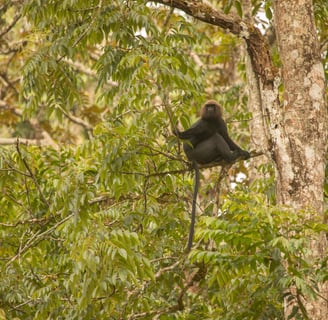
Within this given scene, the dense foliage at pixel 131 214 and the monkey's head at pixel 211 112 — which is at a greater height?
the monkey's head at pixel 211 112

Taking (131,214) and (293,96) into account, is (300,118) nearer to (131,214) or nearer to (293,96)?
(293,96)

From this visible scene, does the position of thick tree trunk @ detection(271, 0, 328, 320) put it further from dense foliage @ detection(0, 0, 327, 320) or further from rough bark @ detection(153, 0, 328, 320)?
dense foliage @ detection(0, 0, 327, 320)

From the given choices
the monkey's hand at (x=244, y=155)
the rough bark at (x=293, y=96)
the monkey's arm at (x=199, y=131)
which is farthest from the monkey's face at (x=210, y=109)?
the rough bark at (x=293, y=96)

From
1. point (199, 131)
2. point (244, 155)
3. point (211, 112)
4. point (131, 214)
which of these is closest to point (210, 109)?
point (211, 112)

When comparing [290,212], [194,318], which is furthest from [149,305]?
[290,212]

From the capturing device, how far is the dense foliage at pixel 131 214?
4270 millimetres

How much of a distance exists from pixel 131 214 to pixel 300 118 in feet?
4.93

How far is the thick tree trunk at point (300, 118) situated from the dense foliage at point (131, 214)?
299 mm

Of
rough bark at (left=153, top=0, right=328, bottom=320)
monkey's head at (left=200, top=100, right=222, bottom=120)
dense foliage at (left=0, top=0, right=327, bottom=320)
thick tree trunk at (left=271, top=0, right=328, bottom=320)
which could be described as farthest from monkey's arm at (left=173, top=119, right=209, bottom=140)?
thick tree trunk at (left=271, top=0, right=328, bottom=320)

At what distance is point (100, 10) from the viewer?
18.3 feet

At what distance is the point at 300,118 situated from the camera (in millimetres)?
5164

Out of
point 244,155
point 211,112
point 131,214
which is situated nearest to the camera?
point 131,214

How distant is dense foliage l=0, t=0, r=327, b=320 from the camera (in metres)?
4.27

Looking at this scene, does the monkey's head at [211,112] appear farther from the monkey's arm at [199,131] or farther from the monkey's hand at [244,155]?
the monkey's hand at [244,155]
